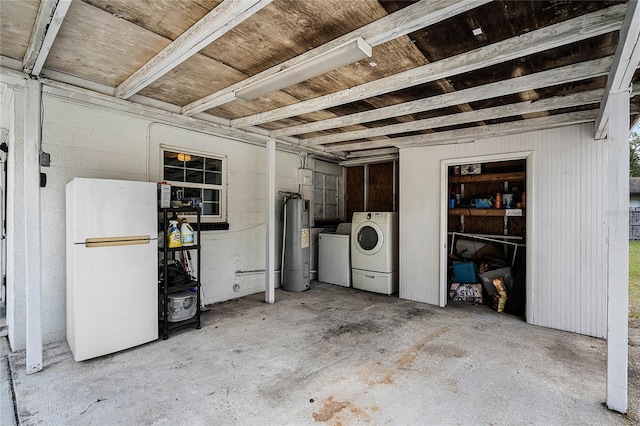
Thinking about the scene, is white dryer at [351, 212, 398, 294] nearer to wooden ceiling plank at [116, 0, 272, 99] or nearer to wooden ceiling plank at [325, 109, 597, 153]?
wooden ceiling plank at [325, 109, 597, 153]

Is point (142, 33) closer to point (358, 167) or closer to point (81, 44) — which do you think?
point (81, 44)

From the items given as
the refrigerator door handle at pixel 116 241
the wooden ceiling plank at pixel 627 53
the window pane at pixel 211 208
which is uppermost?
the wooden ceiling plank at pixel 627 53

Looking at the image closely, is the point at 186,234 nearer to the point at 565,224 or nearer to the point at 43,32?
the point at 43,32

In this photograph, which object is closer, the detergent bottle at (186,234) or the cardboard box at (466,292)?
the detergent bottle at (186,234)

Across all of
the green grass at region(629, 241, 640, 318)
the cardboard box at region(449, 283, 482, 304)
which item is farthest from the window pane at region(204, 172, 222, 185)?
the green grass at region(629, 241, 640, 318)

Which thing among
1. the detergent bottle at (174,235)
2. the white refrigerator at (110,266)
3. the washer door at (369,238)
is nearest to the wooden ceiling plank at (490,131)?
the washer door at (369,238)

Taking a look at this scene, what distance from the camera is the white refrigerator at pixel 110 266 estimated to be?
2.78 meters

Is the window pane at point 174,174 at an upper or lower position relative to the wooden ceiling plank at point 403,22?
lower

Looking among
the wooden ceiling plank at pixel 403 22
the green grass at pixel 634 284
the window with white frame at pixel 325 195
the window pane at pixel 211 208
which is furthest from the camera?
the window with white frame at pixel 325 195

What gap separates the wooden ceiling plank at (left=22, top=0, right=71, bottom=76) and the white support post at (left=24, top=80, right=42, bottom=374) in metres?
0.24

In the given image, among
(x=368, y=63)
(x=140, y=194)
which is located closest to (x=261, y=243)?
(x=140, y=194)

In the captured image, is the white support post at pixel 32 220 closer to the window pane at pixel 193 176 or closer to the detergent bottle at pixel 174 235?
the detergent bottle at pixel 174 235

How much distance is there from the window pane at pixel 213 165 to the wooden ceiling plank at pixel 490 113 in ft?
5.50

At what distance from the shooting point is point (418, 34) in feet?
6.79
